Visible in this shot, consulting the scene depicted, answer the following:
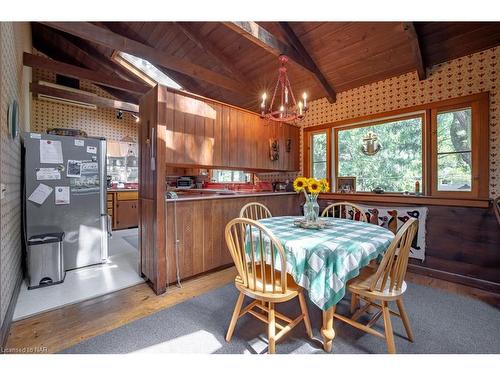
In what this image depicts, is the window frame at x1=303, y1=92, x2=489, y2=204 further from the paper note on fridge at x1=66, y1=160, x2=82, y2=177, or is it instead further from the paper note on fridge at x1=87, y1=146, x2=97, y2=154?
the paper note on fridge at x1=66, y1=160, x2=82, y2=177

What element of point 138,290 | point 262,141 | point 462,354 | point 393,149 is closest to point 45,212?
point 138,290

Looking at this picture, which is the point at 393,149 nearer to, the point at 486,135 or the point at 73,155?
the point at 486,135

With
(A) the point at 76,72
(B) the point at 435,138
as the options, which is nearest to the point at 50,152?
(A) the point at 76,72

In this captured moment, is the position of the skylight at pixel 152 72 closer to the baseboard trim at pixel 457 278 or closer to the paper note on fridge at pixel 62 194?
the paper note on fridge at pixel 62 194

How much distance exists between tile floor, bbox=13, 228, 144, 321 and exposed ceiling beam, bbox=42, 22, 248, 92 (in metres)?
2.61

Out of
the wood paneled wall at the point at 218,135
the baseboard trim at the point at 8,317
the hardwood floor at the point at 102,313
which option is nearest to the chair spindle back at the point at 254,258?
the hardwood floor at the point at 102,313

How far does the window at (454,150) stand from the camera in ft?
8.48

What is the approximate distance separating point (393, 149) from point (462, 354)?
2443mm

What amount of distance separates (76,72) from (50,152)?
7.00ft

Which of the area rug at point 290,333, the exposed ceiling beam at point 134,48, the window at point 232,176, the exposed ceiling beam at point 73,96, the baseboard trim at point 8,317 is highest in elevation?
the exposed ceiling beam at point 73,96

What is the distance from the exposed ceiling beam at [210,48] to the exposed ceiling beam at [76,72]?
1.58m

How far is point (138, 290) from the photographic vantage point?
2.29 m

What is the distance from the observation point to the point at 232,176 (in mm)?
5141

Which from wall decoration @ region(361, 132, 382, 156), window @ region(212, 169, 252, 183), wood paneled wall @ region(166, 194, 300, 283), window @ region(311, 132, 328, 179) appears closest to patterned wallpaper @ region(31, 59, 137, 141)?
window @ region(212, 169, 252, 183)
